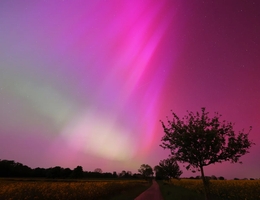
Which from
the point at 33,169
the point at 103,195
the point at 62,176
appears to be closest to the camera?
the point at 103,195

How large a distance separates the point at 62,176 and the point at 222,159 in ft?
387

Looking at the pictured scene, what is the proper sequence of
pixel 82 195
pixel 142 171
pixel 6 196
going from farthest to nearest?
pixel 142 171 < pixel 82 195 < pixel 6 196

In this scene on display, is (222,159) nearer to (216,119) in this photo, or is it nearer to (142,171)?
(216,119)

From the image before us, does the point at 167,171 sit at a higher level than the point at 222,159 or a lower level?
higher

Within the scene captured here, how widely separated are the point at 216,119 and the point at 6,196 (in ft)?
68.3

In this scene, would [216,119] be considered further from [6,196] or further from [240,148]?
[6,196]

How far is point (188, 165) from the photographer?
17.2 m

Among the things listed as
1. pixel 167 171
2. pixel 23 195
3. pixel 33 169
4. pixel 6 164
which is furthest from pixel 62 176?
pixel 23 195

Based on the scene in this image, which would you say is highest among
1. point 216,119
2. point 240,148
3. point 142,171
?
point 142,171

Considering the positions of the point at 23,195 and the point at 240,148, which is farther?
the point at 23,195

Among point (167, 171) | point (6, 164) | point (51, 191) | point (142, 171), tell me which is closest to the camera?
point (51, 191)

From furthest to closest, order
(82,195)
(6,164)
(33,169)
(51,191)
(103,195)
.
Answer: (33,169)
(6,164)
(103,195)
(82,195)
(51,191)

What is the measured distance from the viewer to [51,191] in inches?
896

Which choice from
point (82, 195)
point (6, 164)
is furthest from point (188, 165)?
point (6, 164)
